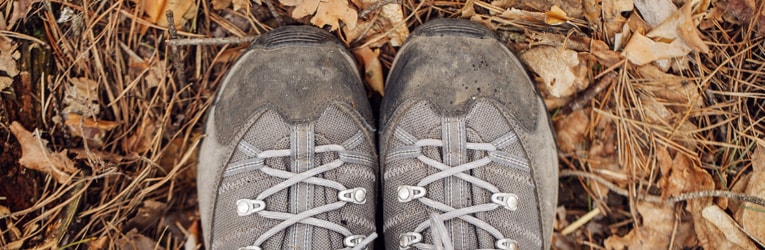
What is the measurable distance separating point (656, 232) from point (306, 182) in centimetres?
143

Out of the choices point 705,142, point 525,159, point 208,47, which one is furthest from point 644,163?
point 208,47

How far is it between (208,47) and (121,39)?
1.08 feet

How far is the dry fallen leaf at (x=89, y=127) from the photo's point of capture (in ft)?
7.47

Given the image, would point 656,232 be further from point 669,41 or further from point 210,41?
point 210,41

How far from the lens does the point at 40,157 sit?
220 cm

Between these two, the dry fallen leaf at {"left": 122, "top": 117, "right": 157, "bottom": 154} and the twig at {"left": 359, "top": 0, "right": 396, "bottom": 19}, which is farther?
the dry fallen leaf at {"left": 122, "top": 117, "right": 157, "bottom": 154}

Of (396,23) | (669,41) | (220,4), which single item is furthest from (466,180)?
(220,4)

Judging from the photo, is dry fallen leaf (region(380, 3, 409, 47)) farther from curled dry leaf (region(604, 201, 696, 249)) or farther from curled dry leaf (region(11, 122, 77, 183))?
curled dry leaf (region(11, 122, 77, 183))

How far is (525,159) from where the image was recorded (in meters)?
2.26

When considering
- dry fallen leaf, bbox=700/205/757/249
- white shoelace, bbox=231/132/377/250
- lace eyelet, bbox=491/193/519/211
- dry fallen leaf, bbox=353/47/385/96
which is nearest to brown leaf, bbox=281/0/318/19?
dry fallen leaf, bbox=353/47/385/96

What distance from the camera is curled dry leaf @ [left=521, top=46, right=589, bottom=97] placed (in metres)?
2.20

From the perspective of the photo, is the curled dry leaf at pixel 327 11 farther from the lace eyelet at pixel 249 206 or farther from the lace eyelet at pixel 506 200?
the lace eyelet at pixel 506 200

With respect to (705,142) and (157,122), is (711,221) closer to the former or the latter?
(705,142)

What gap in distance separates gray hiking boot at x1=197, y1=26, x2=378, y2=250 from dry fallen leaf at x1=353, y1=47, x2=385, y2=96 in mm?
103
